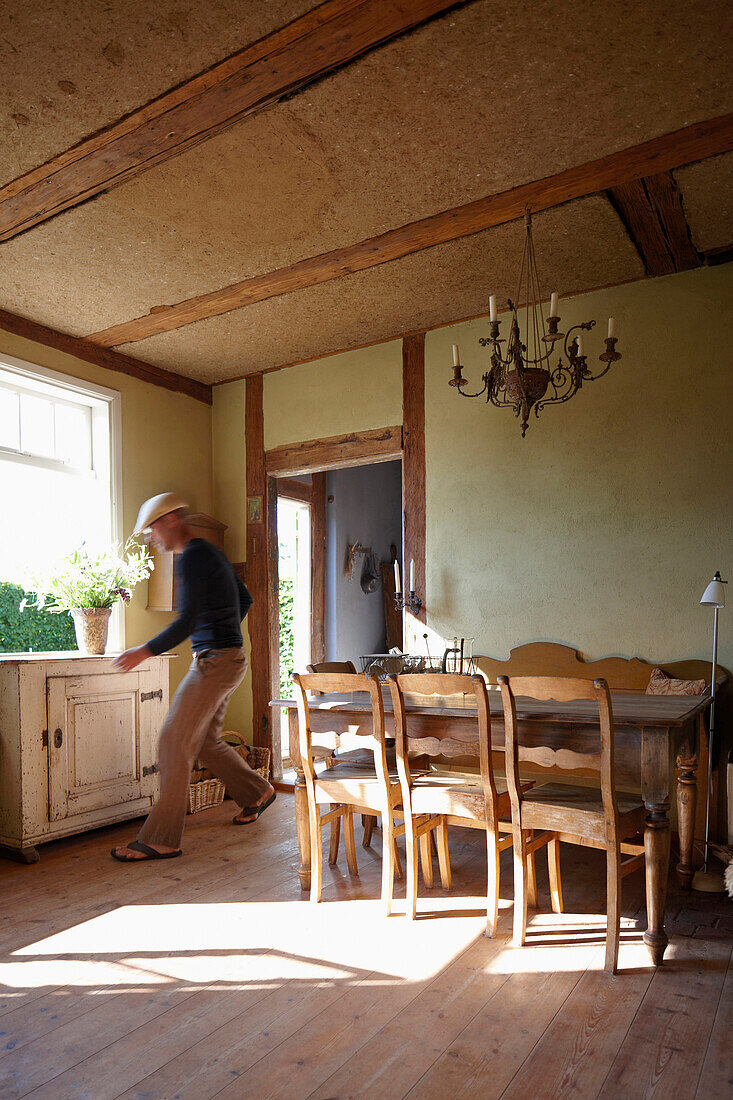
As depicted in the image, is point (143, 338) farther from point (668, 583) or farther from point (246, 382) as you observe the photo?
point (668, 583)

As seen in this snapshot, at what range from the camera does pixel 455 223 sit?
358cm

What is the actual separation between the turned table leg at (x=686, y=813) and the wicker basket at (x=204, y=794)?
277cm

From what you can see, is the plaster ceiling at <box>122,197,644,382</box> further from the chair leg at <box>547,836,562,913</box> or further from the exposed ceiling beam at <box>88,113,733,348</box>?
the chair leg at <box>547,836,562,913</box>

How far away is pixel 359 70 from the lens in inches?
101

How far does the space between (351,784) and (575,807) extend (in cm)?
94

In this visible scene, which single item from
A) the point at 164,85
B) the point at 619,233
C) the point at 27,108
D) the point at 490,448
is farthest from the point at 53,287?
the point at 619,233

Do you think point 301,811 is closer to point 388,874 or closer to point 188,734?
point 388,874

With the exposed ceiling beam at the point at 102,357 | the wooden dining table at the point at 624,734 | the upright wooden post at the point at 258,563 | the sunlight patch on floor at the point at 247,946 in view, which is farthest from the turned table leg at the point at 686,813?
the exposed ceiling beam at the point at 102,357

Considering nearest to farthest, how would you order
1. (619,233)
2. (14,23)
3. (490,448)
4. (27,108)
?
(14,23) → (27,108) → (619,233) → (490,448)

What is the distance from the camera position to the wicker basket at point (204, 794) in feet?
15.3

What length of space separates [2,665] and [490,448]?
297 cm

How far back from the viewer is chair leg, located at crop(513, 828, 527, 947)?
262cm

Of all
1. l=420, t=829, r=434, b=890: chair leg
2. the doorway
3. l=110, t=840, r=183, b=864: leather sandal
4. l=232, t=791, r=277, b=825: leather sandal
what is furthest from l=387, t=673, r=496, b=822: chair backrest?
the doorway

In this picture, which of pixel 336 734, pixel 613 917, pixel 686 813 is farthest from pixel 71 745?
pixel 686 813
